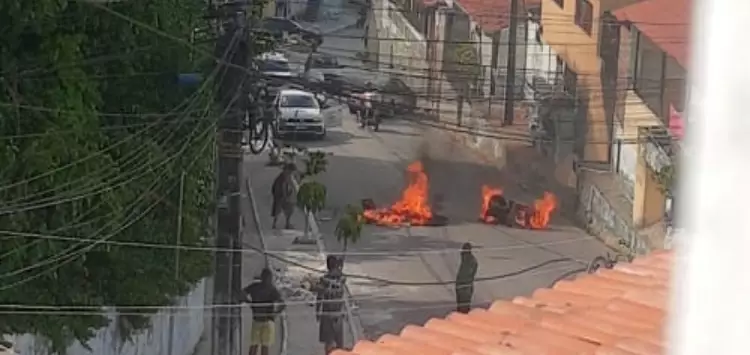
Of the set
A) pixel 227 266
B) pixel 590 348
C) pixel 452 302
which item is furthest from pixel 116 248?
pixel 590 348

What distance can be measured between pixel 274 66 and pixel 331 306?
1.21 metres

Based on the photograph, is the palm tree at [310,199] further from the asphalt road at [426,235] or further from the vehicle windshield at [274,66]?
the vehicle windshield at [274,66]

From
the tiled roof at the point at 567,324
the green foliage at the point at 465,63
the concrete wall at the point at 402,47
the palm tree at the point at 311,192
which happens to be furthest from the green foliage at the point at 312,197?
the tiled roof at the point at 567,324

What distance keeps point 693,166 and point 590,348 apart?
123 cm

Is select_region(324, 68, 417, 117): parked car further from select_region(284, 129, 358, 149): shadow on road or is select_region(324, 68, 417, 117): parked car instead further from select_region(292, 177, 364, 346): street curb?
select_region(292, 177, 364, 346): street curb

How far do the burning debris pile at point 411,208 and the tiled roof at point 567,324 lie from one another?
4.55 meters

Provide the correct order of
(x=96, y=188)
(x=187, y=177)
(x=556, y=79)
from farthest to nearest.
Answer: (x=556, y=79) < (x=187, y=177) < (x=96, y=188)

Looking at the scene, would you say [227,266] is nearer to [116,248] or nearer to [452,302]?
[452,302]

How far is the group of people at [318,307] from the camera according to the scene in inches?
226

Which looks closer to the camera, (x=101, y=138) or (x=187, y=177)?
(x=101, y=138)

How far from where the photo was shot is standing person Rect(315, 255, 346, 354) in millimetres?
5792

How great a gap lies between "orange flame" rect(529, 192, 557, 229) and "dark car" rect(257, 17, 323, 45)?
4.75ft

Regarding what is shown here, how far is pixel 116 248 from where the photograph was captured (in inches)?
165

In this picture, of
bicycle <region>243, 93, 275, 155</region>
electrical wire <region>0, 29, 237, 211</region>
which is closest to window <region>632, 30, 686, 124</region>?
bicycle <region>243, 93, 275, 155</region>
